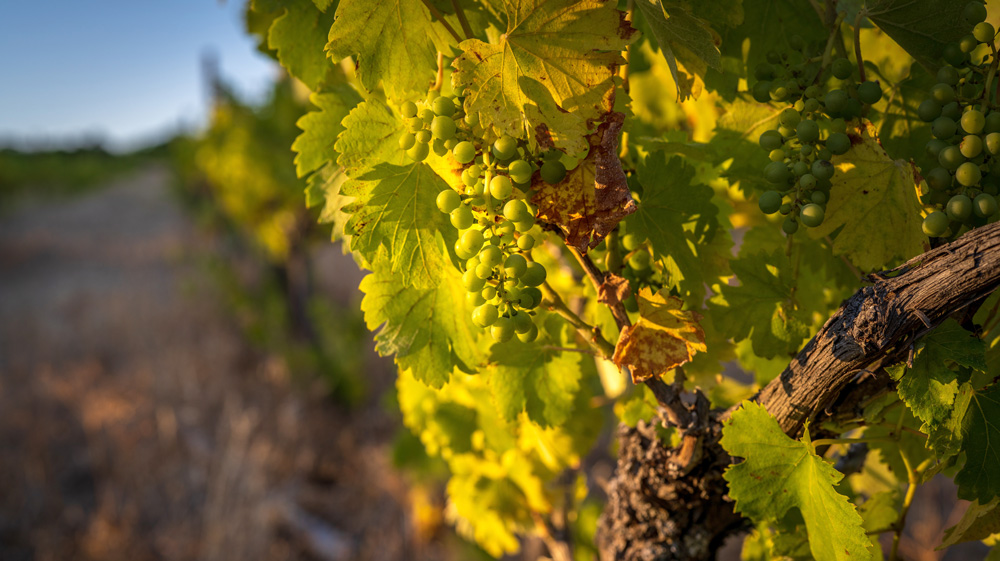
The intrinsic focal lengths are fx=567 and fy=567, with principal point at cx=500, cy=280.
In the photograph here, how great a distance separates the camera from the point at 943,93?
2.63 feet

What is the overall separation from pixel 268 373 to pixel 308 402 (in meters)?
0.81

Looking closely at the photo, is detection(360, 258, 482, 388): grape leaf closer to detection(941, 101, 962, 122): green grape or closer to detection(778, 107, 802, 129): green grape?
detection(778, 107, 802, 129): green grape

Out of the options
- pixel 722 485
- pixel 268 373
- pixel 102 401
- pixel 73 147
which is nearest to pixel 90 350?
pixel 102 401

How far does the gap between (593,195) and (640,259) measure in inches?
9.7

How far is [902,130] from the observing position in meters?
0.94

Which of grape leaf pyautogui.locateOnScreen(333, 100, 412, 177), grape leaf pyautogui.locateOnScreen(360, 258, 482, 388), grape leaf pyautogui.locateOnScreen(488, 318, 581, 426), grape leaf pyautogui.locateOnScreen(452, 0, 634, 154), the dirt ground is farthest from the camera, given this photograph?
the dirt ground

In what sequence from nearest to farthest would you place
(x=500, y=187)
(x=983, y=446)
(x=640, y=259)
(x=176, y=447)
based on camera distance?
(x=500, y=187) < (x=983, y=446) < (x=640, y=259) < (x=176, y=447)

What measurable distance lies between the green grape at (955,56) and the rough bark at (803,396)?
261 millimetres

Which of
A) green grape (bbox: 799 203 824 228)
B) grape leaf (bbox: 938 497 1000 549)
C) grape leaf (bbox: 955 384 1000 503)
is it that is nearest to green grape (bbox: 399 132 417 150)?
green grape (bbox: 799 203 824 228)

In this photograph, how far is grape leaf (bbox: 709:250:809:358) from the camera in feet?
3.15

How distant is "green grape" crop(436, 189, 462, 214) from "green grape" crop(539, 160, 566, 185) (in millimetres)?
120

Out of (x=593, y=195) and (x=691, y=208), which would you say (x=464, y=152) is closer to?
(x=593, y=195)

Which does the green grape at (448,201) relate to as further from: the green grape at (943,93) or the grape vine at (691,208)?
the green grape at (943,93)

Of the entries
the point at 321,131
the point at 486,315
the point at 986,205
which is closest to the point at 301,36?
the point at 321,131
